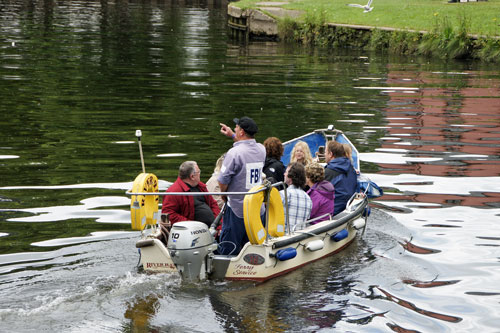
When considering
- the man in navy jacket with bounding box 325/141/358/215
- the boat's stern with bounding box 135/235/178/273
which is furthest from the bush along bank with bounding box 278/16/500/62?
the boat's stern with bounding box 135/235/178/273

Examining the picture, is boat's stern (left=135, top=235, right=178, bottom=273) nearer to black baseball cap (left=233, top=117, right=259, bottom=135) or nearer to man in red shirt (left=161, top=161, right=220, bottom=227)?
man in red shirt (left=161, top=161, right=220, bottom=227)

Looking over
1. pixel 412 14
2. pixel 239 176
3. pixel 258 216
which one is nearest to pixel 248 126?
pixel 239 176

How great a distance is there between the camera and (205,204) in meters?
10.6

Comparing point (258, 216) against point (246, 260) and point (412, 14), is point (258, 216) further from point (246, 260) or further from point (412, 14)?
point (412, 14)

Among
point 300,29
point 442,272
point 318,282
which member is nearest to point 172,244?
point 318,282

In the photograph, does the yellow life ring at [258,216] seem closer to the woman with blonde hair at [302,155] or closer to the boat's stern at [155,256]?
the boat's stern at [155,256]

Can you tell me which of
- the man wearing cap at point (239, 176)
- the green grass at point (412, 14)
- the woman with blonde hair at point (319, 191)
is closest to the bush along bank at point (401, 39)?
the green grass at point (412, 14)

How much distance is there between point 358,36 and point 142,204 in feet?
103

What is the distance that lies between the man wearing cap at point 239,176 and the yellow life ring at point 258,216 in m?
0.36

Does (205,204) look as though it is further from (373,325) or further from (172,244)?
(373,325)

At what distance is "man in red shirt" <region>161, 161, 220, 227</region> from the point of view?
398 inches

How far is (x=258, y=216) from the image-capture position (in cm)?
948

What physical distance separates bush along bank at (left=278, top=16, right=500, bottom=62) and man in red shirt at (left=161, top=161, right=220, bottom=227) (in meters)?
26.2

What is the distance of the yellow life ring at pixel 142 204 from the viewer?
953 cm
